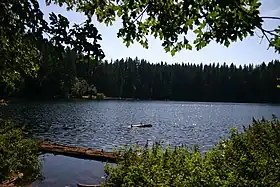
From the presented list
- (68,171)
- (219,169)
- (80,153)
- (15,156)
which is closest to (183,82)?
(80,153)

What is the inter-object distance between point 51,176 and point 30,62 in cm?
1347

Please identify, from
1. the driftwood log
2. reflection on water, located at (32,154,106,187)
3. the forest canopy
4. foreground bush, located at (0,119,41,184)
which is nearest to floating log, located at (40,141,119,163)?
reflection on water, located at (32,154,106,187)

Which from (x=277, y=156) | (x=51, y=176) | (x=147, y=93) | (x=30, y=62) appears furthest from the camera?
(x=147, y=93)

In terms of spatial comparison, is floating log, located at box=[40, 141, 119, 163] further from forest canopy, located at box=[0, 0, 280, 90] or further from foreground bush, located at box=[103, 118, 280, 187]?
forest canopy, located at box=[0, 0, 280, 90]

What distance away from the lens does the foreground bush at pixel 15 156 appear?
1340cm

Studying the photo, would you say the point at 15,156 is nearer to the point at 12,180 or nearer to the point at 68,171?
the point at 12,180

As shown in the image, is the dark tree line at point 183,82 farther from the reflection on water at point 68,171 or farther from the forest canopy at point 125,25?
the forest canopy at point 125,25

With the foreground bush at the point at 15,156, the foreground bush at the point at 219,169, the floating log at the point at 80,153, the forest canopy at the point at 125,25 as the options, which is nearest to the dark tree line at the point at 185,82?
the floating log at the point at 80,153

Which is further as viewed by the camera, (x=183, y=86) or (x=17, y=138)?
(x=183, y=86)

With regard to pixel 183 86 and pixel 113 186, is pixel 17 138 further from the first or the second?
pixel 183 86

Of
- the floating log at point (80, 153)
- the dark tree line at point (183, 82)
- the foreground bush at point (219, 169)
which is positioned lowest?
the floating log at point (80, 153)

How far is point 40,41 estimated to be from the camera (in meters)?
3.07

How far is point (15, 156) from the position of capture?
14.3m

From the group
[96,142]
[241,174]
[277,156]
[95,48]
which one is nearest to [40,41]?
[95,48]
